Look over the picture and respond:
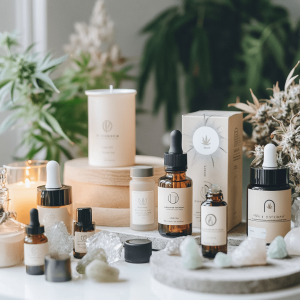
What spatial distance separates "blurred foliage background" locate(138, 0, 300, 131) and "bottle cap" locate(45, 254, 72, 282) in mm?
1046

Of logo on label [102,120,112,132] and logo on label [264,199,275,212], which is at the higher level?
logo on label [102,120,112,132]

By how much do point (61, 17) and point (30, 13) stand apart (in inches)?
4.5

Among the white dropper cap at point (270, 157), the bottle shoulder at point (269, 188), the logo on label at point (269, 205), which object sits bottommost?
the logo on label at point (269, 205)

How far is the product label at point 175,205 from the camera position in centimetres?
76

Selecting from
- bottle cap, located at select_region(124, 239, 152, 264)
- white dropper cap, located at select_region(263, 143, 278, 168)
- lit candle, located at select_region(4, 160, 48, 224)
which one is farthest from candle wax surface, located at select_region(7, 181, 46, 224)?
white dropper cap, located at select_region(263, 143, 278, 168)

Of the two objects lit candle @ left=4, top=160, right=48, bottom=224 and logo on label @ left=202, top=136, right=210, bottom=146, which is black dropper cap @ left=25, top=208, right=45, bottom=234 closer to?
lit candle @ left=4, top=160, right=48, bottom=224

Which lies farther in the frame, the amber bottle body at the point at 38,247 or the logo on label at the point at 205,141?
the logo on label at the point at 205,141

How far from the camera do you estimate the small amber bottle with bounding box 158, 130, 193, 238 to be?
29.8 inches

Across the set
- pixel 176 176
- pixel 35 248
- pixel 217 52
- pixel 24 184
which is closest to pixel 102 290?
pixel 35 248

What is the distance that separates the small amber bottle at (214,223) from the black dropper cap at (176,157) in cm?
9

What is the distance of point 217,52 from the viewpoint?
171 centimetres

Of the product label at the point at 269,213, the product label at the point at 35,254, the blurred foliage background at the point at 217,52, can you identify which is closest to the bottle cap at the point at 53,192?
the product label at the point at 35,254

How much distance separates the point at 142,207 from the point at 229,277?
0.84 ft

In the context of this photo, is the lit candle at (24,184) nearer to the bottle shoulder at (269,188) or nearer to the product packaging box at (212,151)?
the product packaging box at (212,151)
